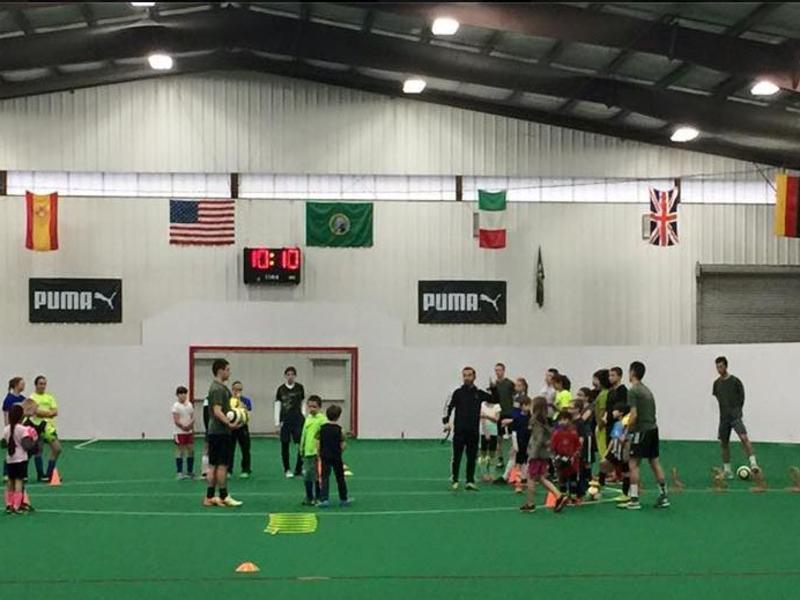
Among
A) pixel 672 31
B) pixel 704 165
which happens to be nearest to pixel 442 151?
pixel 704 165

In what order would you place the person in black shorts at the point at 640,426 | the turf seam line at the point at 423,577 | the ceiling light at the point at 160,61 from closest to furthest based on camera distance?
the turf seam line at the point at 423,577 → the person in black shorts at the point at 640,426 → the ceiling light at the point at 160,61

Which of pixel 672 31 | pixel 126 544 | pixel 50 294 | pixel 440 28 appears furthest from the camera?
pixel 50 294

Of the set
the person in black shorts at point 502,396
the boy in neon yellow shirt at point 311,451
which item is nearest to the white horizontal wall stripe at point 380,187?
the person in black shorts at point 502,396

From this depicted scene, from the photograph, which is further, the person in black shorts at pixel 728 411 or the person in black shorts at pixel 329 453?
the person in black shorts at pixel 728 411

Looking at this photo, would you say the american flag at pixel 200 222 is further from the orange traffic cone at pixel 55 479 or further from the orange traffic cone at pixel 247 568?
the orange traffic cone at pixel 247 568

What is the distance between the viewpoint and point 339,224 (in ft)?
101

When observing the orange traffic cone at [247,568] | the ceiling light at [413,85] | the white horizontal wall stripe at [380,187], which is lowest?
the orange traffic cone at [247,568]

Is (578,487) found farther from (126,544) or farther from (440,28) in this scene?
(440,28)

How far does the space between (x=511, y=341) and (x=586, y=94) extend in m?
7.57

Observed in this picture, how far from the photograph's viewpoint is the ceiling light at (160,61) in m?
27.6

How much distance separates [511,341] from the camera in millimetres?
31094

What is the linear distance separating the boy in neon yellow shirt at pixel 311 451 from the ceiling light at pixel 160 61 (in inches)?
573

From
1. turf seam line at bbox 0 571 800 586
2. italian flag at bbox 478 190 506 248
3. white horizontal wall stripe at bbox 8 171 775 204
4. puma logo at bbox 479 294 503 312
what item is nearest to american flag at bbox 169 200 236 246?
white horizontal wall stripe at bbox 8 171 775 204

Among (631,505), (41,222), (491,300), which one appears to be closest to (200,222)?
(41,222)
